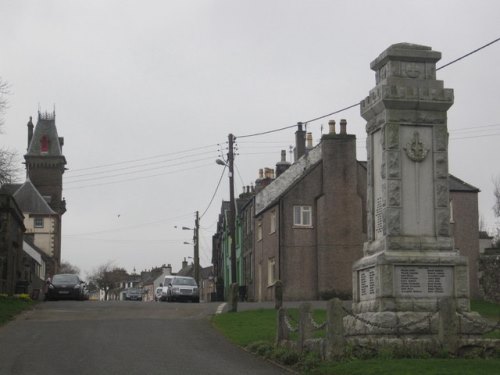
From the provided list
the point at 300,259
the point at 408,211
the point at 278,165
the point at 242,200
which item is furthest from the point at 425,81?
the point at 242,200

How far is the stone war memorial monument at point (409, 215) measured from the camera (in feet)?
52.0

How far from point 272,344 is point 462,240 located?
102 ft

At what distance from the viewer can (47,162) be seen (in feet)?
359

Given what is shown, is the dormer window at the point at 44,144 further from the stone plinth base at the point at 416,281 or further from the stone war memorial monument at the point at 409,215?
the stone plinth base at the point at 416,281

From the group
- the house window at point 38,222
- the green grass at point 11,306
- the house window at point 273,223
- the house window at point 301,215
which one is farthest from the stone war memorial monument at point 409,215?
the house window at point 38,222

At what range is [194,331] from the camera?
81.7ft

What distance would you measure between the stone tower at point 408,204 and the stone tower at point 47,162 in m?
90.8

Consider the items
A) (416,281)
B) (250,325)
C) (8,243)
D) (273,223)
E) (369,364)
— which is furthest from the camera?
(273,223)

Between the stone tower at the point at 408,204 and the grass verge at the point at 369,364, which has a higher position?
the stone tower at the point at 408,204

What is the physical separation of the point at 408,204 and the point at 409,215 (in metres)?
0.22

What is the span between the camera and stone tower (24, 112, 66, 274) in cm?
10725

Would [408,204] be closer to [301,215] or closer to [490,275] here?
[490,275]

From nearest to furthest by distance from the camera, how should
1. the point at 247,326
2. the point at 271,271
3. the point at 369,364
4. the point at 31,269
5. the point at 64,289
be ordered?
the point at 369,364, the point at 247,326, the point at 64,289, the point at 271,271, the point at 31,269

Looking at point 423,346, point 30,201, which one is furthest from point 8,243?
point 30,201
